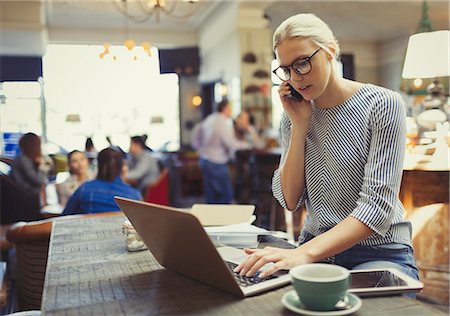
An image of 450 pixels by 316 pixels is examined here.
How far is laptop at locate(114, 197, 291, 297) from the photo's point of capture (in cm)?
97

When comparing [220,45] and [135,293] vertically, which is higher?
[220,45]

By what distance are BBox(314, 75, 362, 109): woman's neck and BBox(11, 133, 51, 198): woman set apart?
3.38 metres

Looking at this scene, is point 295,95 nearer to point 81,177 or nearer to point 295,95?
point 295,95

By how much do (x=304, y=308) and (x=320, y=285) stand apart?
7cm

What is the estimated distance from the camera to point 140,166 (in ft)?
17.8

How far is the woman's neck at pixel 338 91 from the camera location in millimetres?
1480

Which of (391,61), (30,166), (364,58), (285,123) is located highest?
(364,58)

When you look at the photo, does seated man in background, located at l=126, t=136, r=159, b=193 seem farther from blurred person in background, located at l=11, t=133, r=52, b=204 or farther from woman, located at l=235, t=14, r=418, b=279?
woman, located at l=235, t=14, r=418, b=279

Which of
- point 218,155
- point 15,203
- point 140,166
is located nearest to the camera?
point 15,203

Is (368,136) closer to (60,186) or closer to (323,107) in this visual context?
(323,107)

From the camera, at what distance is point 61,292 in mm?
1062

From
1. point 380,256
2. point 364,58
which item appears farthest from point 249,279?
point 364,58

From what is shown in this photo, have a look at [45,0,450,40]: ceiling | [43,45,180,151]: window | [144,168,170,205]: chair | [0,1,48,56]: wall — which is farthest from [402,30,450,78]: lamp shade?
[0,1,48,56]: wall

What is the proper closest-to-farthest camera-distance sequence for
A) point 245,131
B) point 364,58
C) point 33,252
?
point 33,252 < point 245,131 < point 364,58
